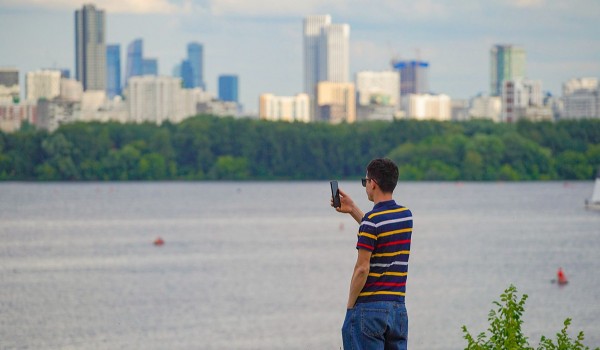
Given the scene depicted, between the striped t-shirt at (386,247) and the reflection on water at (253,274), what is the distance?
72.1ft

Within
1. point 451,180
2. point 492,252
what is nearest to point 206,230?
point 492,252

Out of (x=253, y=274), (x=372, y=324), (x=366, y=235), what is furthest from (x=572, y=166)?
(x=366, y=235)

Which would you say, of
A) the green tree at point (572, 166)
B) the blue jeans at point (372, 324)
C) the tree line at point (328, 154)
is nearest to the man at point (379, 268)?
the blue jeans at point (372, 324)

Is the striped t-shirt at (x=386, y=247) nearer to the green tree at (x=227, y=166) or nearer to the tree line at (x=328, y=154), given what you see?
the tree line at (x=328, y=154)

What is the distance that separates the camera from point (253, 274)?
194 ft

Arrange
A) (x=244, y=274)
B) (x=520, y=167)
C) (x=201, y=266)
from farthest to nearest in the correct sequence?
(x=520, y=167), (x=201, y=266), (x=244, y=274)

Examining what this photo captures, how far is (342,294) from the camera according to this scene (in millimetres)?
48750

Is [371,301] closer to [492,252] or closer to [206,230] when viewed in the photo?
[492,252]

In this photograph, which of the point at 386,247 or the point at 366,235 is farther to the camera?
the point at 386,247

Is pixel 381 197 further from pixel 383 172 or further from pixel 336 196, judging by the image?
pixel 336 196

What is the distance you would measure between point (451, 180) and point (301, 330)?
491ft

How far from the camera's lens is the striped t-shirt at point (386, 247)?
1217cm

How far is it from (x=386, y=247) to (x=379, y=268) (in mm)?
217

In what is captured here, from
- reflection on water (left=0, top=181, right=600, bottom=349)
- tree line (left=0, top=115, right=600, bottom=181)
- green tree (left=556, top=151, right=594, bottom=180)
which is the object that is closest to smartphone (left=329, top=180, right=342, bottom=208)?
reflection on water (left=0, top=181, right=600, bottom=349)
